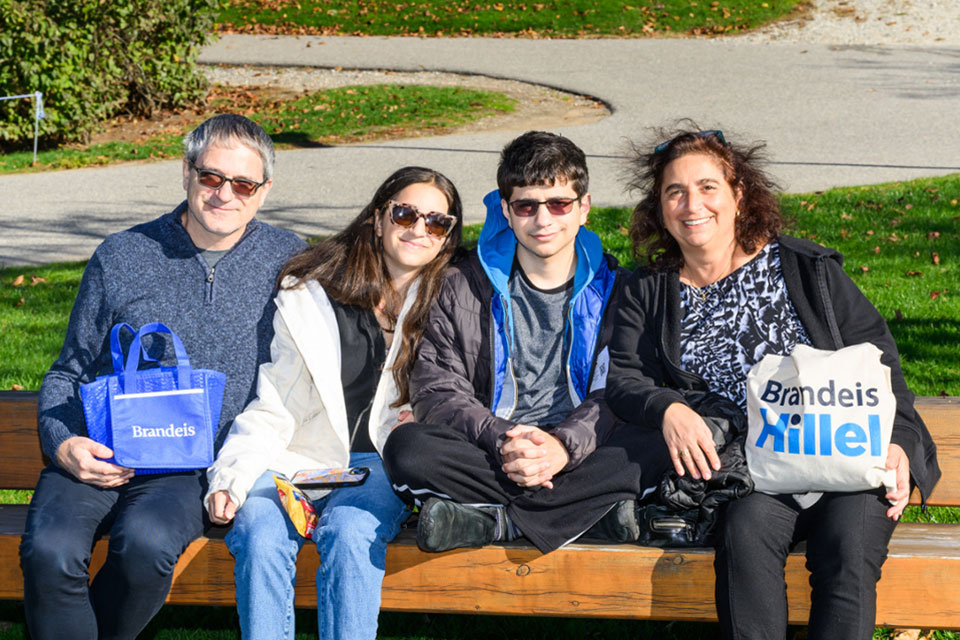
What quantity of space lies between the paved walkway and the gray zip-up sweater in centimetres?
391

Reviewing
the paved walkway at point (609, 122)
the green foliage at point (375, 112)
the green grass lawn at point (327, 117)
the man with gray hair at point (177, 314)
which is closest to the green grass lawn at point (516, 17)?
the paved walkway at point (609, 122)

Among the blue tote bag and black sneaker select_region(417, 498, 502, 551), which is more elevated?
the blue tote bag

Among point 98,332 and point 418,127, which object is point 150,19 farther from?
point 98,332

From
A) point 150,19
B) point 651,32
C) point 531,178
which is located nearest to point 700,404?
point 531,178

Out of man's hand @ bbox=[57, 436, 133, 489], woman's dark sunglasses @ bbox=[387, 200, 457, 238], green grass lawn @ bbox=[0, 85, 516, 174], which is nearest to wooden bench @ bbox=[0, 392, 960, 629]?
man's hand @ bbox=[57, 436, 133, 489]

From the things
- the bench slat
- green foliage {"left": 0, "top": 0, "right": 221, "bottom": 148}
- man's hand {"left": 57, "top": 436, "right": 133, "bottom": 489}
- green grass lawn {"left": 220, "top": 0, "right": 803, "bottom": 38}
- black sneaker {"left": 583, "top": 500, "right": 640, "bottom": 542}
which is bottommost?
the bench slat

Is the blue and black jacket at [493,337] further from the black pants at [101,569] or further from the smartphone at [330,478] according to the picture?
the black pants at [101,569]

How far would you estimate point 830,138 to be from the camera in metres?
12.8

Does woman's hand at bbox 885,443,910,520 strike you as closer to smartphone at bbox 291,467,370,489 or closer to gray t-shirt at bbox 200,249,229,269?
smartphone at bbox 291,467,370,489

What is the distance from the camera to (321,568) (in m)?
3.14

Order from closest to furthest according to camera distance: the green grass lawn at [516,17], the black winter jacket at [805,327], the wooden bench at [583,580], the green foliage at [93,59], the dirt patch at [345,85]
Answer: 1. the wooden bench at [583,580]
2. the black winter jacket at [805,327]
3. the green foliage at [93,59]
4. the dirt patch at [345,85]
5. the green grass lawn at [516,17]

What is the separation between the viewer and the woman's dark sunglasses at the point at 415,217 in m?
3.70

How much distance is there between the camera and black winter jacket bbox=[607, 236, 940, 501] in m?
3.31

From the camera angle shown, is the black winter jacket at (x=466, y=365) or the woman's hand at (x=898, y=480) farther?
the black winter jacket at (x=466, y=365)
